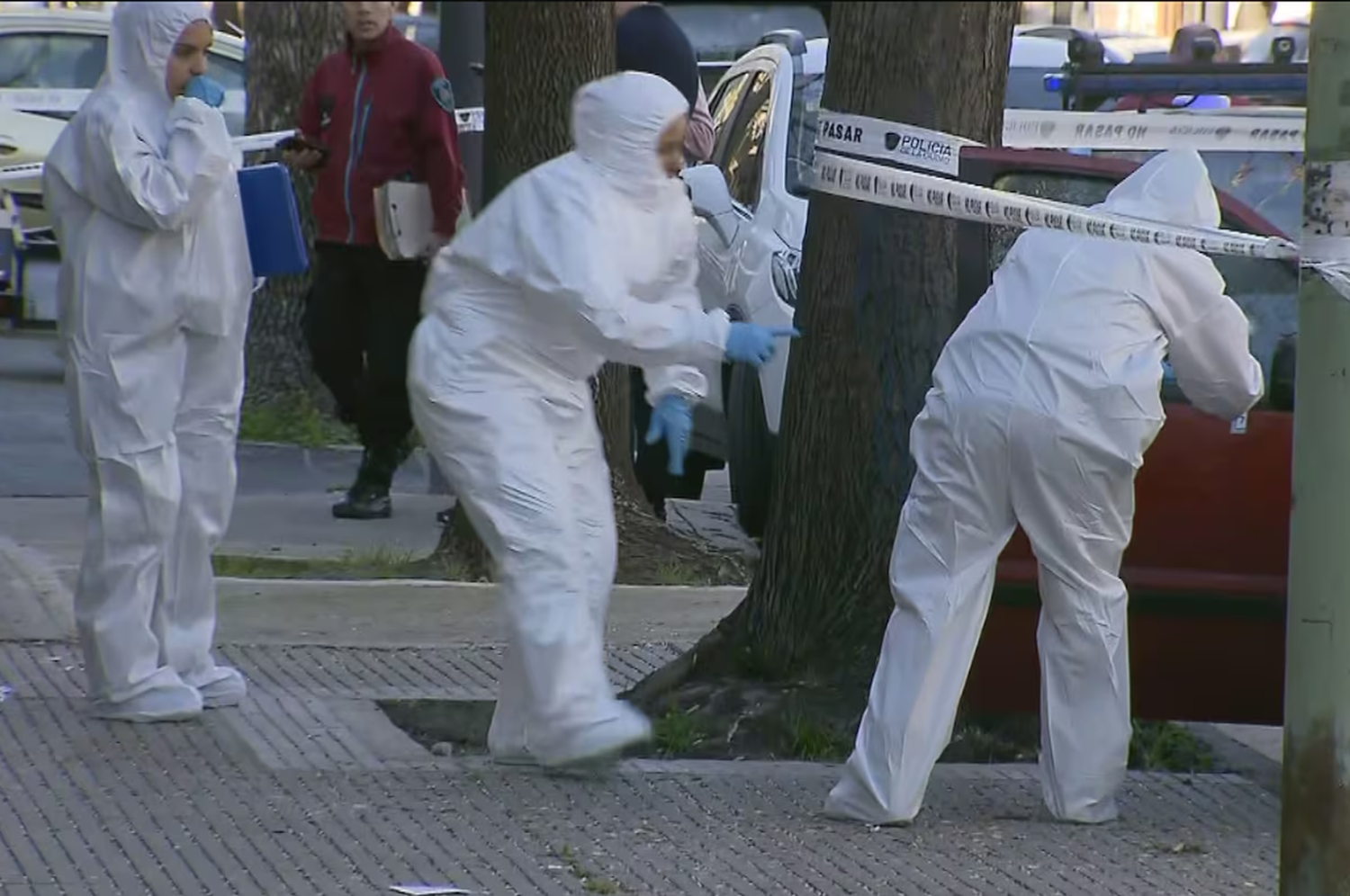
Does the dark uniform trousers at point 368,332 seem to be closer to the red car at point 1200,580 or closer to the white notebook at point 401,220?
the white notebook at point 401,220

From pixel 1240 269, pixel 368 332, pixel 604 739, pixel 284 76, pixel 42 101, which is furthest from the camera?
pixel 42 101

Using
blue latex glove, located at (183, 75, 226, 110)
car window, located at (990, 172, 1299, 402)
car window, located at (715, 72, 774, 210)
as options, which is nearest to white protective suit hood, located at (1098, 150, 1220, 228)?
car window, located at (990, 172, 1299, 402)

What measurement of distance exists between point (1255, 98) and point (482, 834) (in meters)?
5.14

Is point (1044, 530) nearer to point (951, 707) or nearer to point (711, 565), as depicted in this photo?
point (951, 707)

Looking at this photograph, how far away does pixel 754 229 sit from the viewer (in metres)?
9.47

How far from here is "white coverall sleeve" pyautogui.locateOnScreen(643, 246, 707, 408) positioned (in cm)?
595

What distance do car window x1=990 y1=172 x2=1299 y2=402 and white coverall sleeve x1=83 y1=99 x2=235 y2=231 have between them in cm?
194

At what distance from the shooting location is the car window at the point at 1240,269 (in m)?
6.62

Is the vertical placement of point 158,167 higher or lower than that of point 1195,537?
higher

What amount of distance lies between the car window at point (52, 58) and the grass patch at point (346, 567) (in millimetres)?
7581

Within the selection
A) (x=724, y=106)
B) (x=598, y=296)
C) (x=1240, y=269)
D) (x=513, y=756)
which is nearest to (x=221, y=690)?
(x=513, y=756)

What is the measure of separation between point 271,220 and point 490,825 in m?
1.88

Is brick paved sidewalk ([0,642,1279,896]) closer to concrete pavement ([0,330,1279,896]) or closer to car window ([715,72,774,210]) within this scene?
concrete pavement ([0,330,1279,896])

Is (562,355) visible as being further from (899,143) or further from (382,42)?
(382,42)
